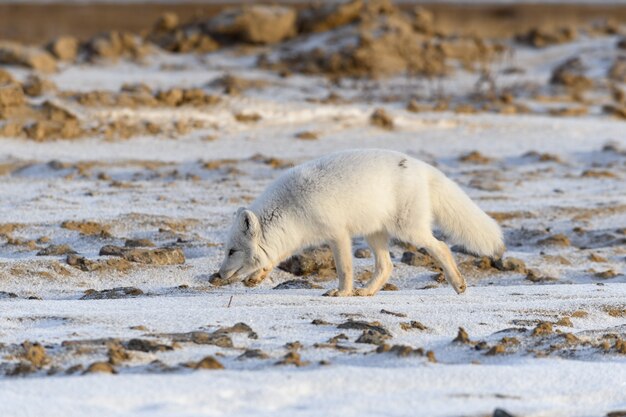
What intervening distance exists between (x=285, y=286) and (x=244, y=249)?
62 cm

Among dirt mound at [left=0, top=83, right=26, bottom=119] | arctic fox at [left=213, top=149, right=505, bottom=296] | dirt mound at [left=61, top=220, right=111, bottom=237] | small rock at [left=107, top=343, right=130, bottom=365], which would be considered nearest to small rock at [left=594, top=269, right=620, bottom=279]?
arctic fox at [left=213, top=149, right=505, bottom=296]

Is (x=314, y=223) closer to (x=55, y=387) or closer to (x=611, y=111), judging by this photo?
(x=55, y=387)

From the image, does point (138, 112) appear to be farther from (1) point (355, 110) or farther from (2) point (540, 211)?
(2) point (540, 211)

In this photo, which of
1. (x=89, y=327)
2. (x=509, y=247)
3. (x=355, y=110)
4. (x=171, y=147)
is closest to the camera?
(x=89, y=327)

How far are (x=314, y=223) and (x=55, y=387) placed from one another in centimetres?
252

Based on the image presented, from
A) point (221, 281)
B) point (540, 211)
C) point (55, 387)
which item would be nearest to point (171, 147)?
point (540, 211)

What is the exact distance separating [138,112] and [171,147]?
0.99 metres

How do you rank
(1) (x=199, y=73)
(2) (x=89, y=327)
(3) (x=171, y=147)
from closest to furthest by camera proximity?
1. (2) (x=89, y=327)
2. (3) (x=171, y=147)
3. (1) (x=199, y=73)

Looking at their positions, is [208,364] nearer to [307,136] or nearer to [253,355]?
[253,355]

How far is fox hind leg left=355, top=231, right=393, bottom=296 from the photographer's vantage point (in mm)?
6859

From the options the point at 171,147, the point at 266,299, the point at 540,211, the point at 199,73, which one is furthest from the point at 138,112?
the point at 266,299

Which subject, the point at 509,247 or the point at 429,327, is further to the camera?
the point at 509,247

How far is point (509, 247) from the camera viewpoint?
8.52m

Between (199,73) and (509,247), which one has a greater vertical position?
(199,73)
